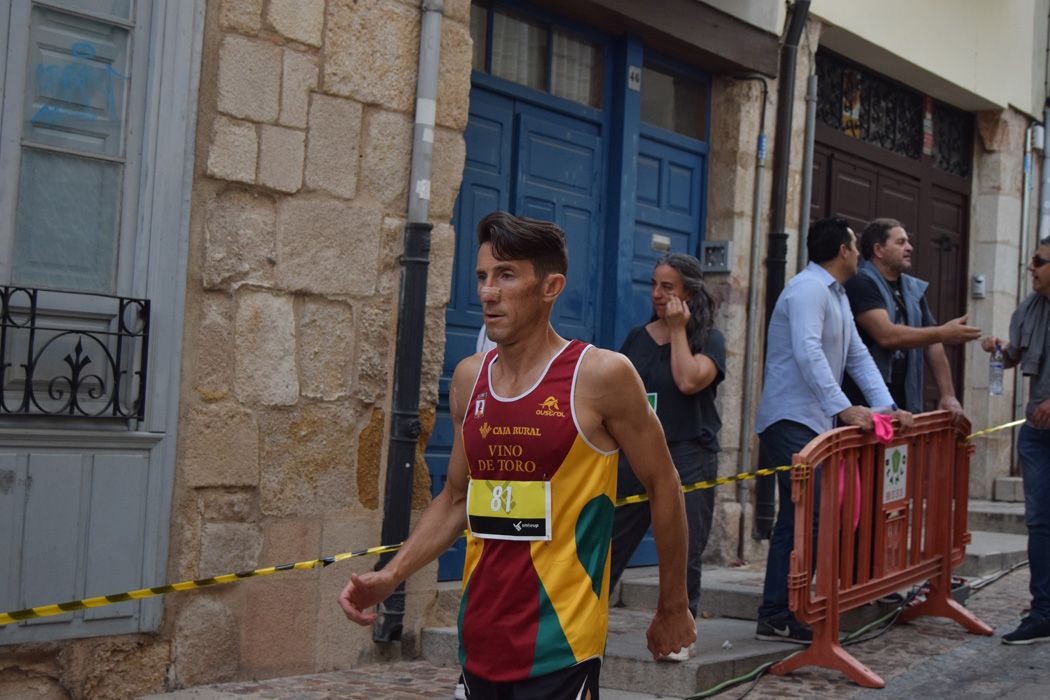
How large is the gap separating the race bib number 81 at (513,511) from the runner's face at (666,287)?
10.0 feet

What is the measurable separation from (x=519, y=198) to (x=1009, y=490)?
23.1ft

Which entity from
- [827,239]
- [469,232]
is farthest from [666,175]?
[827,239]

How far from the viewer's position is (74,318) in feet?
17.6

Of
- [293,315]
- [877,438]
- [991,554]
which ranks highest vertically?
[293,315]

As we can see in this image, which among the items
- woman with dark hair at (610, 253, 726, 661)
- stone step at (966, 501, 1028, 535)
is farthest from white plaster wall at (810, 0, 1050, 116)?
woman with dark hair at (610, 253, 726, 661)

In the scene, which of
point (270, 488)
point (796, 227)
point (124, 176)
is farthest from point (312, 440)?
point (796, 227)

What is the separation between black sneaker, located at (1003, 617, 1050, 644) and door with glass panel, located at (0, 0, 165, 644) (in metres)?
4.11

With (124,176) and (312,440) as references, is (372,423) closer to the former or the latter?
(312,440)

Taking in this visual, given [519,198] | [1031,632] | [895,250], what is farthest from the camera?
[519,198]

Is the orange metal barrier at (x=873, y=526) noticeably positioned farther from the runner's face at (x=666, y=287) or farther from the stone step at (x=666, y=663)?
the runner's face at (x=666, y=287)

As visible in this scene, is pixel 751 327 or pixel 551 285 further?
pixel 751 327

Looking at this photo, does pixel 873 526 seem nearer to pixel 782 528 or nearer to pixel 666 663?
pixel 782 528

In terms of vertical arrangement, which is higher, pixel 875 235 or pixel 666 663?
pixel 875 235

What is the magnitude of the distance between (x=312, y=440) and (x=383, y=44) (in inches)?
71.2
